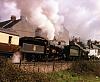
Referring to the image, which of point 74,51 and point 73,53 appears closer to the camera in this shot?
point 73,53

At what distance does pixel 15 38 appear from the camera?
99.2 feet

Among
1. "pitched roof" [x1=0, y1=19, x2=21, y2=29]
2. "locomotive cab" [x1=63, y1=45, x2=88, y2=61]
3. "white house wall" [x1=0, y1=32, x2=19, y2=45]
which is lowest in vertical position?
"locomotive cab" [x1=63, y1=45, x2=88, y2=61]

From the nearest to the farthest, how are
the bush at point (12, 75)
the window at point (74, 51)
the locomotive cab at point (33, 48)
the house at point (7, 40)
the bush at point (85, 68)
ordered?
the bush at point (12, 75) < the house at point (7, 40) < the locomotive cab at point (33, 48) < the bush at point (85, 68) < the window at point (74, 51)

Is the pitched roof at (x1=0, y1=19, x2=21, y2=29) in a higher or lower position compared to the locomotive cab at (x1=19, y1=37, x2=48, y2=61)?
higher

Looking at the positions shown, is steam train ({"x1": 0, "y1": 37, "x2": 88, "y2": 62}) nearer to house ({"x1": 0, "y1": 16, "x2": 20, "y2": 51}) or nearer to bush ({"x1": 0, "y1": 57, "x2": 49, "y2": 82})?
house ({"x1": 0, "y1": 16, "x2": 20, "y2": 51})

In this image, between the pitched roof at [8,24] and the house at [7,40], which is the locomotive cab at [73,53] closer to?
the house at [7,40]

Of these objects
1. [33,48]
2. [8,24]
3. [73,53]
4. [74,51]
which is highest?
[8,24]

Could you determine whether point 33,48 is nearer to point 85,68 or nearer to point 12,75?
point 85,68

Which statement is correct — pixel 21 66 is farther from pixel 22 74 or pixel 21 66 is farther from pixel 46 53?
pixel 46 53

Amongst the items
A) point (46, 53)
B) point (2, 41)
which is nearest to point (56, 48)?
point (46, 53)

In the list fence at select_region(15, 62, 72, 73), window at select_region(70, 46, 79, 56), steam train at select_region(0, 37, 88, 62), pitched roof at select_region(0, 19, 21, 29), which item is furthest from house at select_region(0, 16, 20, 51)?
pitched roof at select_region(0, 19, 21, 29)

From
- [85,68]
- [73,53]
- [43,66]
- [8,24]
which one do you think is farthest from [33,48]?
[8,24]

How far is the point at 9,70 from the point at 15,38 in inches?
400

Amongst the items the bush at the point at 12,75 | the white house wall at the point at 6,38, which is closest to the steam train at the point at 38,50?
the white house wall at the point at 6,38
